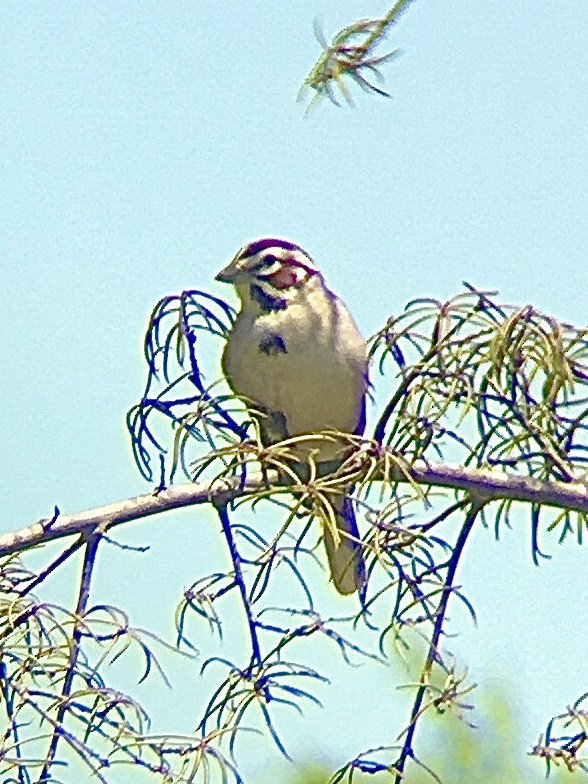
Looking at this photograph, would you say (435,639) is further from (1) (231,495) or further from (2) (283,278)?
(2) (283,278)

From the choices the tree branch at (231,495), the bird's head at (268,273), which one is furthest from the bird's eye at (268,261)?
the tree branch at (231,495)

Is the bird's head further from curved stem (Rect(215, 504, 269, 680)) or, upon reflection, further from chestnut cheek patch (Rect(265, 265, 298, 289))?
curved stem (Rect(215, 504, 269, 680))

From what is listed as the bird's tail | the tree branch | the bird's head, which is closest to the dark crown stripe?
the bird's head

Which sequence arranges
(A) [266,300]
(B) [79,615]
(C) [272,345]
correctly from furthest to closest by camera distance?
(A) [266,300] < (C) [272,345] < (B) [79,615]

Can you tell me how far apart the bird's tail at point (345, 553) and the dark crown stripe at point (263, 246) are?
0.50 meters

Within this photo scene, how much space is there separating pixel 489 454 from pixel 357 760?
369 mm

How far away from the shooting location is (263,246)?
301cm

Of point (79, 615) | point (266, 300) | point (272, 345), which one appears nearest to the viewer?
point (79, 615)

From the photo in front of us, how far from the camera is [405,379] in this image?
1879 millimetres

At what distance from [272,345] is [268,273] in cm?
21

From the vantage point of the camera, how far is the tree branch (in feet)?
6.00

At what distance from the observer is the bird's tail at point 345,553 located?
2.02 meters

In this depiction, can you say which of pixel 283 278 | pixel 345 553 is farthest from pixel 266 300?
pixel 345 553

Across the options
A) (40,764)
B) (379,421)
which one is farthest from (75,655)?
(379,421)
